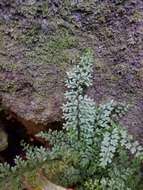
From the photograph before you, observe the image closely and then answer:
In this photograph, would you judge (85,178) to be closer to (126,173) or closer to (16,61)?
(126,173)

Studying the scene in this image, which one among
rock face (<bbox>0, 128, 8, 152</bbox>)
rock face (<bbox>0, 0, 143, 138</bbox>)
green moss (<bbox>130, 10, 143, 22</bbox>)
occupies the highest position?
green moss (<bbox>130, 10, 143, 22</bbox>)

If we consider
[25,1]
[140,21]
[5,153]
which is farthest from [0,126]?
[140,21]

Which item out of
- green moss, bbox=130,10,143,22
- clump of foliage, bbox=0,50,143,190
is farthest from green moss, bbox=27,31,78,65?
green moss, bbox=130,10,143,22

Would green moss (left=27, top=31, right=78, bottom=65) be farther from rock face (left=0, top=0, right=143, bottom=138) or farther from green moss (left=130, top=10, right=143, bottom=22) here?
green moss (left=130, top=10, right=143, bottom=22)

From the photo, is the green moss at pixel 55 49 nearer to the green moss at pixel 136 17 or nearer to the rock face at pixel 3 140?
the green moss at pixel 136 17

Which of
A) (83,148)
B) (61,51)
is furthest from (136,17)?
(83,148)
